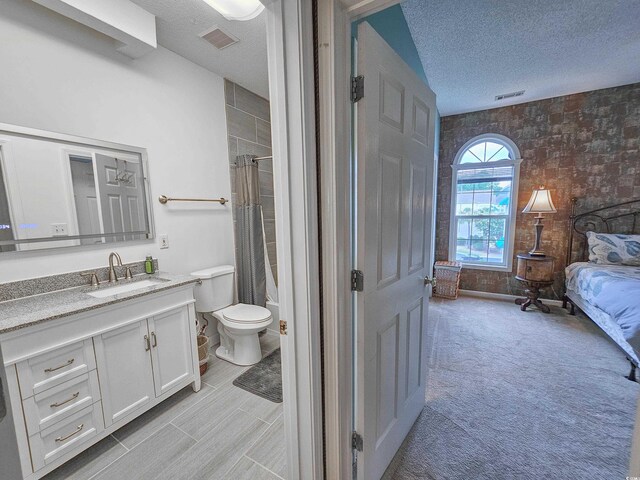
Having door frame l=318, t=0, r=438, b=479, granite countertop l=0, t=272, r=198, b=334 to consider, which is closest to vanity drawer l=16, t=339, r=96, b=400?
granite countertop l=0, t=272, r=198, b=334

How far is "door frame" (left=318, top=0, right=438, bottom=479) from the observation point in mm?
943

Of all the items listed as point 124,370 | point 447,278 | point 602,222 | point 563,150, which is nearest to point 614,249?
point 602,222

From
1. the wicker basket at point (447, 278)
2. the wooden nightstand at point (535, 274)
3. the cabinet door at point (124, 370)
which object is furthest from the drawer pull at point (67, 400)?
the wooden nightstand at point (535, 274)

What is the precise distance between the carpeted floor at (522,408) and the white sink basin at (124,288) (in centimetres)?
187

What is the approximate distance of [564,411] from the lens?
1.78 m

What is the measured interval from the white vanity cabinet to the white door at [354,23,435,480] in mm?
1363

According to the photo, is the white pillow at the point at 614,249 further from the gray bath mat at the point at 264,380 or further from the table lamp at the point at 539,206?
the gray bath mat at the point at 264,380

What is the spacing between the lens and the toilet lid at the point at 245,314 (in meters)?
2.26

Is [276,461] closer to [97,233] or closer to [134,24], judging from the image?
[97,233]

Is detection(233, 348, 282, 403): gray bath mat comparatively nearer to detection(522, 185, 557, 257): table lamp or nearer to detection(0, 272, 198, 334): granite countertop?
detection(0, 272, 198, 334): granite countertop

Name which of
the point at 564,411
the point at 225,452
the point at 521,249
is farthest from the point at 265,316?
the point at 521,249

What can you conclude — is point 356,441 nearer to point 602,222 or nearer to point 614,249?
point 614,249

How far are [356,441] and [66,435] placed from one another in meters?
1.48

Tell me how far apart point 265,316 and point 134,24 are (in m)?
2.23
